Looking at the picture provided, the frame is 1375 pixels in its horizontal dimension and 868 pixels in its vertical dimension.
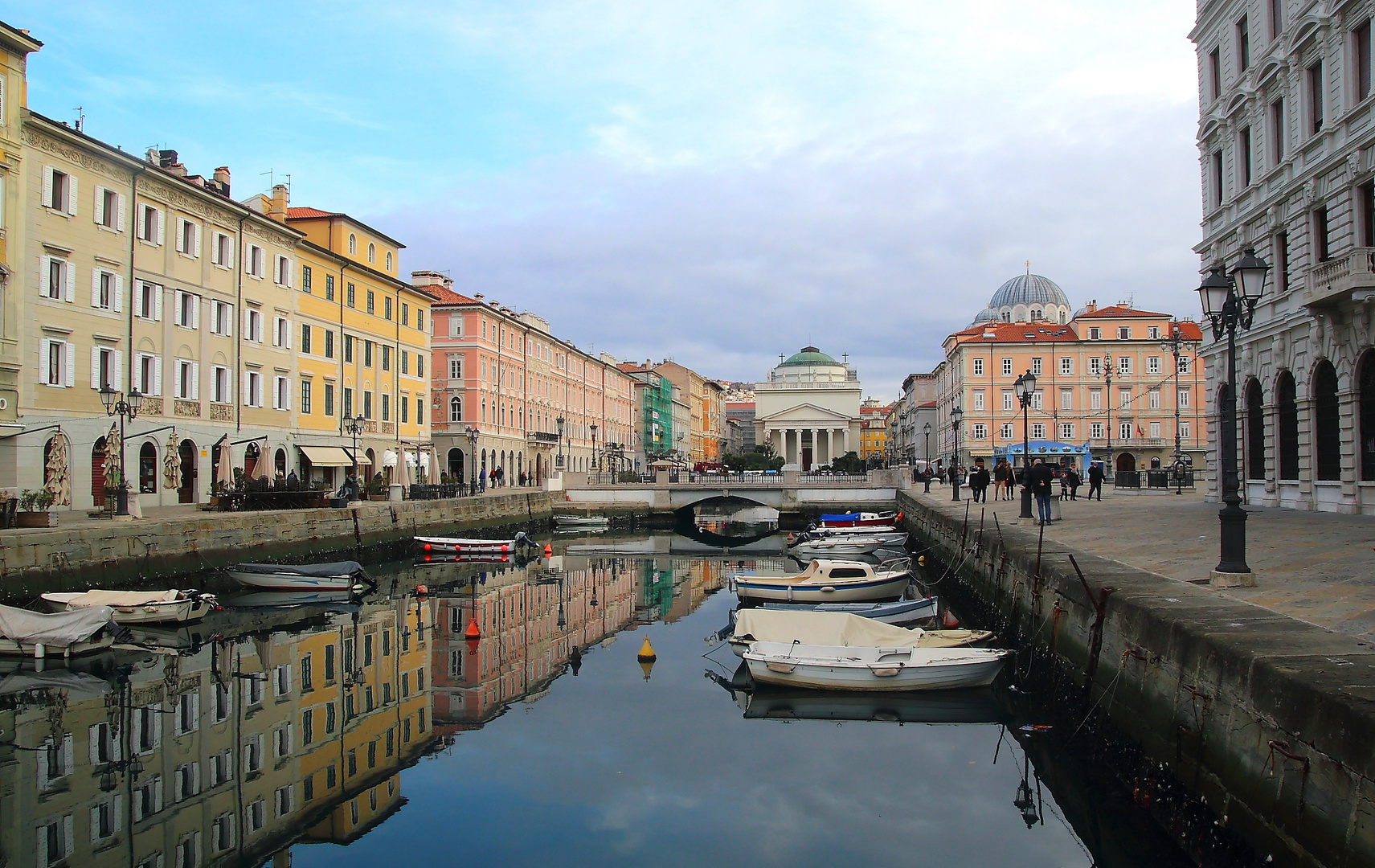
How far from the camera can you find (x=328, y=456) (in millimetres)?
46812

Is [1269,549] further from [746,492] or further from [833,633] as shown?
[746,492]

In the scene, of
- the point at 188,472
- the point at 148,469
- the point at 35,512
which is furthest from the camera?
the point at 188,472

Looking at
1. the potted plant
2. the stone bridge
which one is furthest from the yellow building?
the stone bridge

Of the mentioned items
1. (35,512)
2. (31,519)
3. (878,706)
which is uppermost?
(35,512)

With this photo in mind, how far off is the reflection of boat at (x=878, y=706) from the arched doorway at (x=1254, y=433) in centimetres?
1791

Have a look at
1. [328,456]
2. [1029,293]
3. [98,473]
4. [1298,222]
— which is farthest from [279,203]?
[1029,293]

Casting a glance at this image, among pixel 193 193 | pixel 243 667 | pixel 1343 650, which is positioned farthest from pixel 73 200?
pixel 1343 650

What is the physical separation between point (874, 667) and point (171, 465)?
98.5ft

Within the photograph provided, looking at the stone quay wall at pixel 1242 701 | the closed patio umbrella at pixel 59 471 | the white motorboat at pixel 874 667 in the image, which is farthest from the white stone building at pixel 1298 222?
the closed patio umbrella at pixel 59 471

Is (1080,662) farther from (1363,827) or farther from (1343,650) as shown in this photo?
(1363,827)

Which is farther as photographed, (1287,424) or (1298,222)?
(1287,424)

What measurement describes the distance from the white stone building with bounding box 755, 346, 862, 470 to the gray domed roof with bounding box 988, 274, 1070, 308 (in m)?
25.9

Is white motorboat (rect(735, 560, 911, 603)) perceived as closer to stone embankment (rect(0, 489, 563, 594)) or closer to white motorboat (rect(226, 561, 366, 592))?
white motorboat (rect(226, 561, 366, 592))

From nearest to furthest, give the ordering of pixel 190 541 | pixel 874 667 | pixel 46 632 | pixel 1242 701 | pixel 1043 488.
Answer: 1. pixel 1242 701
2. pixel 874 667
3. pixel 46 632
4. pixel 1043 488
5. pixel 190 541
